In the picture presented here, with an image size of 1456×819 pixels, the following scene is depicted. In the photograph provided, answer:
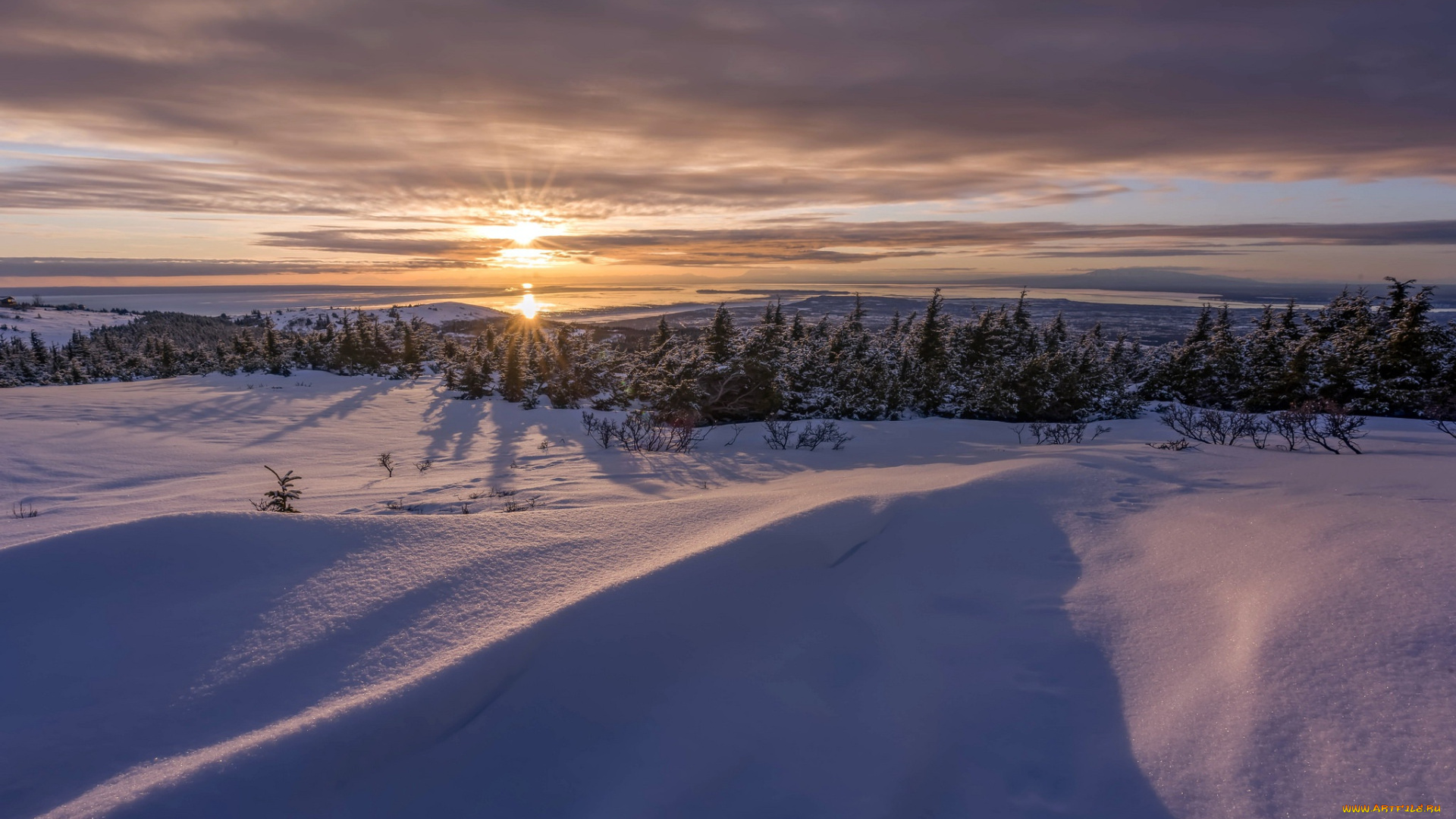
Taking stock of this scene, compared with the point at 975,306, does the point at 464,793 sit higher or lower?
lower

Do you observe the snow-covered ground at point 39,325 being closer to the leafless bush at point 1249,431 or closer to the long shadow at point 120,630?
the long shadow at point 120,630

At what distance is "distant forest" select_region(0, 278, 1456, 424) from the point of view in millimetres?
17312

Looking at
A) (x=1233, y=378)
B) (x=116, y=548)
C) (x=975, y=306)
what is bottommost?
(x=1233, y=378)

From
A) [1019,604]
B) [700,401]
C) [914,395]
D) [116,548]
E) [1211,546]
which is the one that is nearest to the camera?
[116,548]

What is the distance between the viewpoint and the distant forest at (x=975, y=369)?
56.8 ft

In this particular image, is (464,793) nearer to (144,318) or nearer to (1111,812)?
(1111,812)

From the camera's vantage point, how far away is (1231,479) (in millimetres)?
4801

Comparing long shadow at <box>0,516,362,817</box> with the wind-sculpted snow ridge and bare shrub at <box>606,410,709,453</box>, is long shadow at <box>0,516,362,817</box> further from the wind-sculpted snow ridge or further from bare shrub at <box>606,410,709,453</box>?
bare shrub at <box>606,410,709,453</box>

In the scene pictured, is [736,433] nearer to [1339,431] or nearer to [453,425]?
[453,425]

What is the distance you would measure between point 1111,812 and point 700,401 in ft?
47.8

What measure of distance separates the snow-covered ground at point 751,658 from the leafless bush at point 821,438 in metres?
4.50

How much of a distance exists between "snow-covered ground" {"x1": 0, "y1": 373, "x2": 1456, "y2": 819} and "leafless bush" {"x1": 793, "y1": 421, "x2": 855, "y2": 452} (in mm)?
4502

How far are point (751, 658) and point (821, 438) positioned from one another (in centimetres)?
691

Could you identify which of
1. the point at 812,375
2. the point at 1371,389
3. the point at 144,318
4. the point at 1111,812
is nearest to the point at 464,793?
the point at 1111,812
